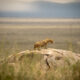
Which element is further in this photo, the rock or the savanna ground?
the rock

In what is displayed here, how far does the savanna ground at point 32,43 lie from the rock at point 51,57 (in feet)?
0.14

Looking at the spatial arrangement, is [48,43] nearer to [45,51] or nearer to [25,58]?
[45,51]

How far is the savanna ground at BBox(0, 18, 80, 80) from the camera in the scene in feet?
7.11

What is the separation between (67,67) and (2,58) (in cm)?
65

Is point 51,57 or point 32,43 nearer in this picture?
point 51,57

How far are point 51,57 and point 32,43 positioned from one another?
0.88 ft

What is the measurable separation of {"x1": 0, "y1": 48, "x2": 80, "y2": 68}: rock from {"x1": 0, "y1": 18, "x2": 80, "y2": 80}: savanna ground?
43 mm

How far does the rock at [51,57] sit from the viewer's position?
90.0 inches

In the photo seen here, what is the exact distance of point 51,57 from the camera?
7.64 feet

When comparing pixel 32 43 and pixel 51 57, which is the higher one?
pixel 32 43

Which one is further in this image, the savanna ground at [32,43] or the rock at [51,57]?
the rock at [51,57]

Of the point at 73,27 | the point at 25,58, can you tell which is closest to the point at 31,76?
the point at 25,58

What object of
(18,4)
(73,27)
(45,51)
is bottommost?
(45,51)

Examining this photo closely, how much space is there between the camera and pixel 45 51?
2.37 meters
